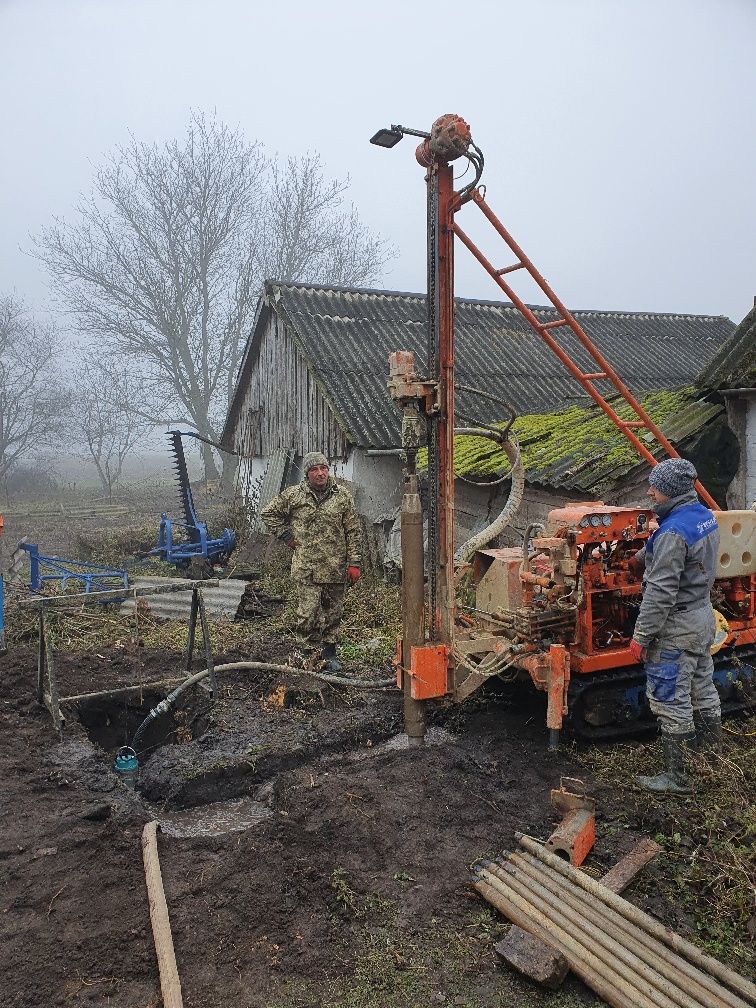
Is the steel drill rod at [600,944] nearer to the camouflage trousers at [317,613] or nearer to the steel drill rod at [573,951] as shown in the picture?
the steel drill rod at [573,951]

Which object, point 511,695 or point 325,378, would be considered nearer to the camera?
point 511,695

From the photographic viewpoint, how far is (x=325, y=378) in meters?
12.3

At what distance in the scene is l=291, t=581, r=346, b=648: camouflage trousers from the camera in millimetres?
7191

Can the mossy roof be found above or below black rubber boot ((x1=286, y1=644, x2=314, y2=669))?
above

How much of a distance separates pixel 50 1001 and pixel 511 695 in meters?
4.05

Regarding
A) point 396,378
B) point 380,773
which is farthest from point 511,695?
point 396,378

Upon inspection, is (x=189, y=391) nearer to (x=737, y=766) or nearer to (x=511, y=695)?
(x=511, y=695)

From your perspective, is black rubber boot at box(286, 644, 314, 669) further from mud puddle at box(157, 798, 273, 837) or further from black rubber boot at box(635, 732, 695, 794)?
black rubber boot at box(635, 732, 695, 794)

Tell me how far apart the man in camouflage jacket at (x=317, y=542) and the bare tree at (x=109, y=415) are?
76.5 feet

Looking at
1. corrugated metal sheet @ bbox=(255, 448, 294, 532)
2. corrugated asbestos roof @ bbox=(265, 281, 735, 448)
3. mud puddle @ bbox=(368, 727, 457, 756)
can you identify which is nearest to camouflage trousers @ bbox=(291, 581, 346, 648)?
mud puddle @ bbox=(368, 727, 457, 756)

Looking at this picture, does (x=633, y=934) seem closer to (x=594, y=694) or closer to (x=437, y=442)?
(x=594, y=694)

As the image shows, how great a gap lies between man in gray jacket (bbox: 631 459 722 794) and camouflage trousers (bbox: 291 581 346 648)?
3.49m

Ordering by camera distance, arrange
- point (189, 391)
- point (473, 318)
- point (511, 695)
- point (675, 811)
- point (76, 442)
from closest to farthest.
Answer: point (675, 811)
point (511, 695)
point (473, 318)
point (189, 391)
point (76, 442)

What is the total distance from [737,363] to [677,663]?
14.0ft
